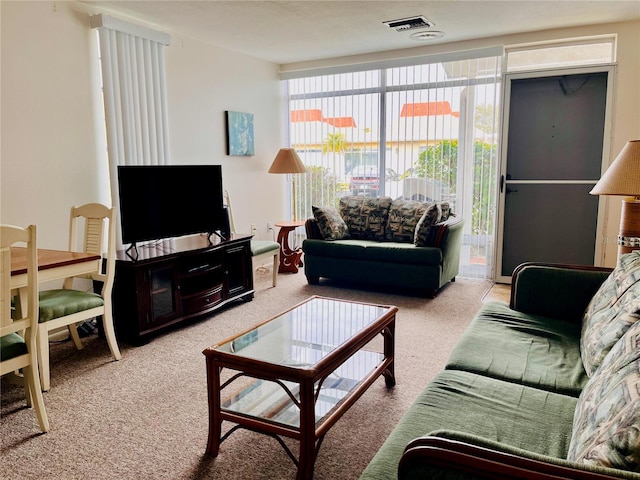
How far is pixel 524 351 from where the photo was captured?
2088 mm

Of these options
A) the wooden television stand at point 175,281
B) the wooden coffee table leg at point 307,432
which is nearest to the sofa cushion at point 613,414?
the wooden coffee table leg at point 307,432

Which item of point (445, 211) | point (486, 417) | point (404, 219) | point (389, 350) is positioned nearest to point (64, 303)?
point (389, 350)

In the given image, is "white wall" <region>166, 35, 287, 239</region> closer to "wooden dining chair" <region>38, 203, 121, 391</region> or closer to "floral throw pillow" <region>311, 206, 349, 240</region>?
"floral throw pillow" <region>311, 206, 349, 240</region>

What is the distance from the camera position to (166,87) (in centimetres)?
433

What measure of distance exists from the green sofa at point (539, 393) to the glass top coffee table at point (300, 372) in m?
0.44

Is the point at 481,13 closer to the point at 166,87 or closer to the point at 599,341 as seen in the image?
the point at 166,87

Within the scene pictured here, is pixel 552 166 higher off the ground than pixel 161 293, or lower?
higher

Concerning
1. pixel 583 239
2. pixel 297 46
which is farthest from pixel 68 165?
pixel 583 239

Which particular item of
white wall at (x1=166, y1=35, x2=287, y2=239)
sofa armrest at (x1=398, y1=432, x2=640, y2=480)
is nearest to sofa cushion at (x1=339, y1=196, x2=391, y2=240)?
white wall at (x1=166, y1=35, x2=287, y2=239)

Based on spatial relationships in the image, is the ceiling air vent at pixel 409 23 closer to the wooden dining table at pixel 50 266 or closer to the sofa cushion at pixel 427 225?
the sofa cushion at pixel 427 225

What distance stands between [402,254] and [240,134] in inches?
89.0

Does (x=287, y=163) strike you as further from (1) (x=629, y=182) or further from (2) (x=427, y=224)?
(1) (x=629, y=182)

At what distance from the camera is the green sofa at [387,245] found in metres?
4.35

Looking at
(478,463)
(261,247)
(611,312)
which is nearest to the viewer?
(478,463)
